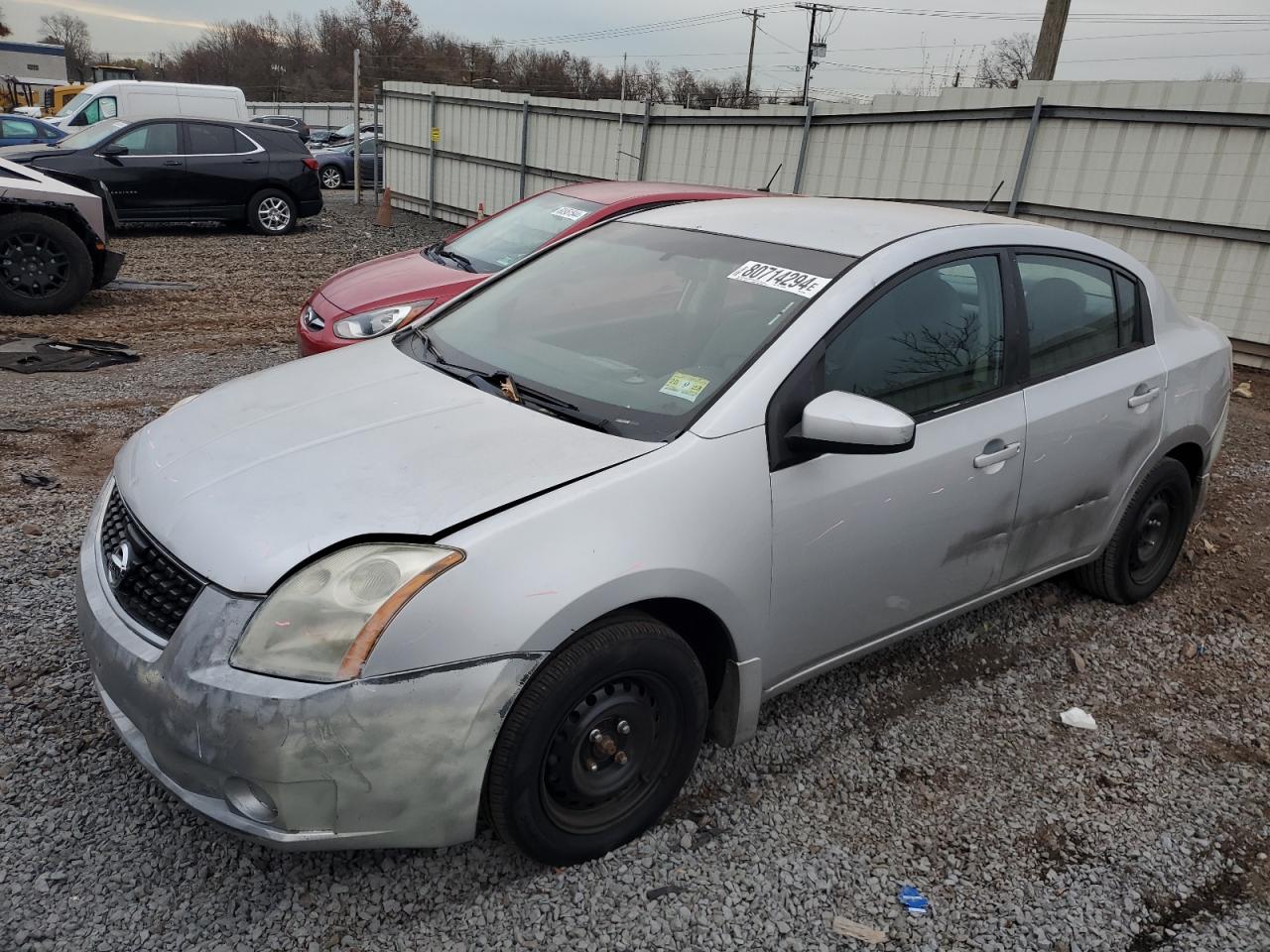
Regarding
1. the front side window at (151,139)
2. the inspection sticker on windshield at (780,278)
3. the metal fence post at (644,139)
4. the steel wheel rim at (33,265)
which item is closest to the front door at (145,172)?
the front side window at (151,139)

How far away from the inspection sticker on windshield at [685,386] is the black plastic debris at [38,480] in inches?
146

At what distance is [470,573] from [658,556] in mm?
484

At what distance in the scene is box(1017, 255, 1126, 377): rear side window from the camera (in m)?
3.35

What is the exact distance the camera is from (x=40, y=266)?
8406 millimetres

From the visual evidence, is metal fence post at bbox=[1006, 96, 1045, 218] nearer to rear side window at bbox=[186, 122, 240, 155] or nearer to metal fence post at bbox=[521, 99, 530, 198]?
metal fence post at bbox=[521, 99, 530, 198]

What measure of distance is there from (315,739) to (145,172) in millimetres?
13808

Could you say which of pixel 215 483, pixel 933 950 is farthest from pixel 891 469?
pixel 215 483

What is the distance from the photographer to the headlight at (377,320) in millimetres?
5891

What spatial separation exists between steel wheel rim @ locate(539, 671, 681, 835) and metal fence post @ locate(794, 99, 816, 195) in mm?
10407

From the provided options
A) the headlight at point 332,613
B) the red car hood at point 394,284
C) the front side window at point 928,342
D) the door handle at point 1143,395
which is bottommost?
the red car hood at point 394,284

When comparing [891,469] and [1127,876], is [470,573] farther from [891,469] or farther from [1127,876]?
[1127,876]

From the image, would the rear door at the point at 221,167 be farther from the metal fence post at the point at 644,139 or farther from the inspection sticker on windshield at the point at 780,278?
the inspection sticker on windshield at the point at 780,278

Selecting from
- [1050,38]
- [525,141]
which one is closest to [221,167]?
[525,141]

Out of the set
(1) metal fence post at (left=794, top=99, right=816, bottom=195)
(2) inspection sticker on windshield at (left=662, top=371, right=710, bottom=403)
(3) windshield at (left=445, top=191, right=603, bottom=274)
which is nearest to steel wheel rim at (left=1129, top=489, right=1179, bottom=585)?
(2) inspection sticker on windshield at (left=662, top=371, right=710, bottom=403)
